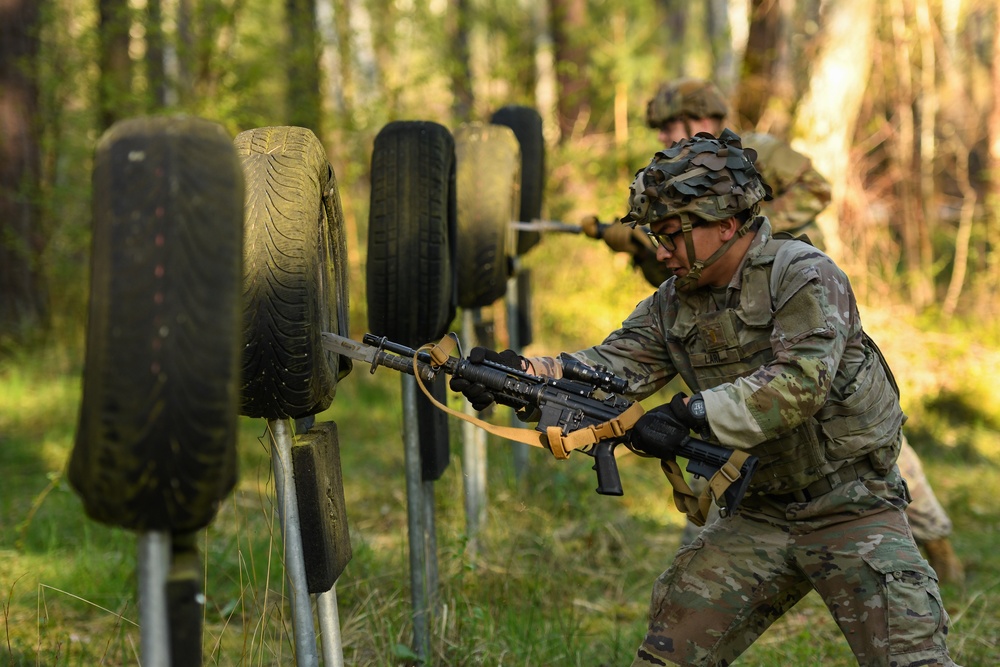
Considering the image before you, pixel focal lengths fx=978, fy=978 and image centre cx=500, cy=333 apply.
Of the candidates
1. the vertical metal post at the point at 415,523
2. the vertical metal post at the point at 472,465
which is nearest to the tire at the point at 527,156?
the vertical metal post at the point at 472,465

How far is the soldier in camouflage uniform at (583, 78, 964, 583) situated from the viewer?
4.60 meters

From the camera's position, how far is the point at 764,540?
2973mm

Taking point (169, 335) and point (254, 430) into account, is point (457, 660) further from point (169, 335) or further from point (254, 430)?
point (254, 430)

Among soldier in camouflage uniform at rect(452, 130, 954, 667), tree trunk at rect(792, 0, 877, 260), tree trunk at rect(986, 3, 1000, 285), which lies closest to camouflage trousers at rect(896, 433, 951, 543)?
soldier in camouflage uniform at rect(452, 130, 954, 667)

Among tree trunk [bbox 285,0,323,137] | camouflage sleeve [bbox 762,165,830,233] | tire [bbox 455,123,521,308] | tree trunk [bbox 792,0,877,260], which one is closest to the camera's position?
tire [bbox 455,123,521,308]

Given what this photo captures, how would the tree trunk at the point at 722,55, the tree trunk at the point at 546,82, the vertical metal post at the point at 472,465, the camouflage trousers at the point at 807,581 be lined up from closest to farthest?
the camouflage trousers at the point at 807,581 → the vertical metal post at the point at 472,465 → the tree trunk at the point at 546,82 → the tree trunk at the point at 722,55

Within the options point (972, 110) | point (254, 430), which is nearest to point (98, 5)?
point (254, 430)

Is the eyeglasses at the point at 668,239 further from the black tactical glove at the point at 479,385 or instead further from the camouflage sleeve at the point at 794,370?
the black tactical glove at the point at 479,385

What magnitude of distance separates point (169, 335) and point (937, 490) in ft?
19.6

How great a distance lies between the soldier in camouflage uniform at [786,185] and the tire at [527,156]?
3.47ft

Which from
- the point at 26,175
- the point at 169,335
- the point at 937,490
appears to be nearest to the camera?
the point at 169,335

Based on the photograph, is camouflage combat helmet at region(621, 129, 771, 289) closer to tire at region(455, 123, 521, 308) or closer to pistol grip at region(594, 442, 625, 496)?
pistol grip at region(594, 442, 625, 496)

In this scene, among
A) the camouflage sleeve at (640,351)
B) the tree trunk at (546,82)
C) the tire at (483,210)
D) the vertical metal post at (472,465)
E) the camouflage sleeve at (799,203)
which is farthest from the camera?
the tree trunk at (546,82)

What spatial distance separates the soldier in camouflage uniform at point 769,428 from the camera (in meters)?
2.69
